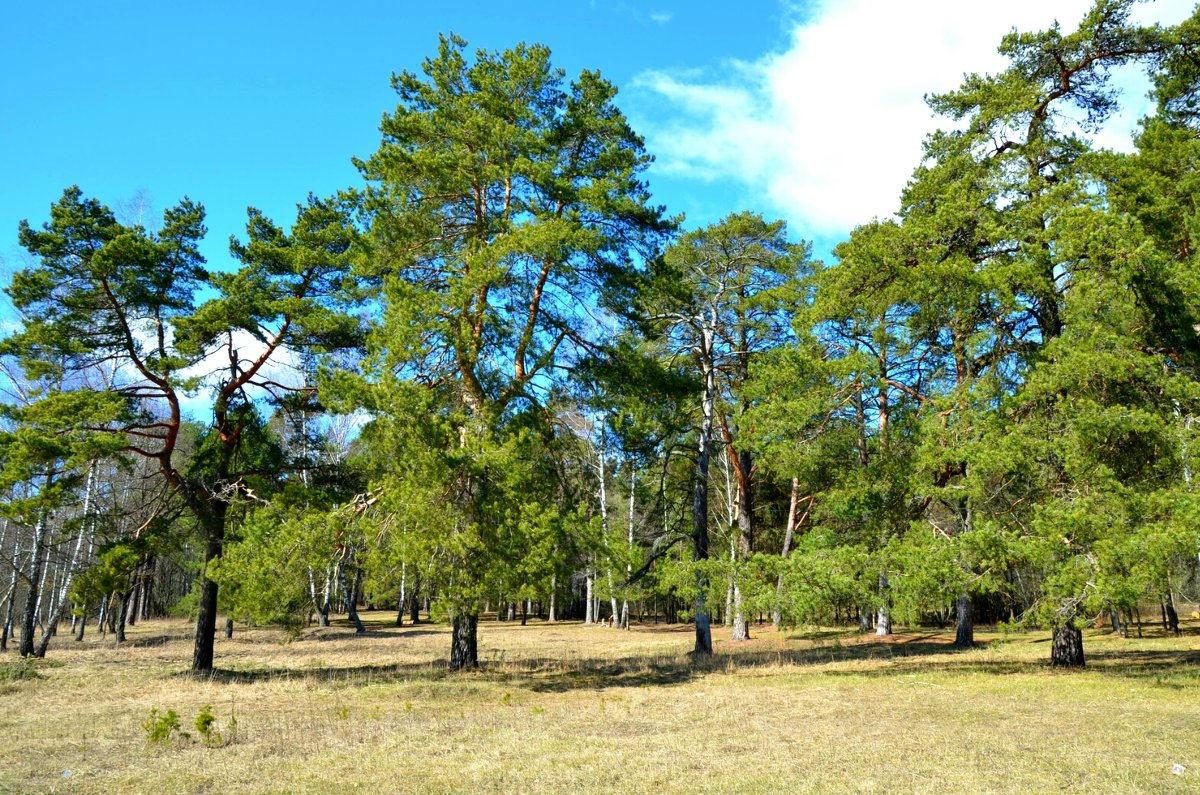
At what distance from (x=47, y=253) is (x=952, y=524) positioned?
2260 centimetres

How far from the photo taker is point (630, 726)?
9344 millimetres

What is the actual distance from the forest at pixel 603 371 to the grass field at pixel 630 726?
1.43 m

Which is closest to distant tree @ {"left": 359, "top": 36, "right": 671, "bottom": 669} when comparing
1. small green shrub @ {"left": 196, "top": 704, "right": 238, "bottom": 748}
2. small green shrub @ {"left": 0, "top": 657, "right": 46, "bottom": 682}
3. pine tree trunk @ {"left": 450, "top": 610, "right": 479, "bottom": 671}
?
pine tree trunk @ {"left": 450, "top": 610, "right": 479, "bottom": 671}

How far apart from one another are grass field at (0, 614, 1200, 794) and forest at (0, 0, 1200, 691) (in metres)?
1.43

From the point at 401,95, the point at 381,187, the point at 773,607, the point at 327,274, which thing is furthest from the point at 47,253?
the point at 773,607

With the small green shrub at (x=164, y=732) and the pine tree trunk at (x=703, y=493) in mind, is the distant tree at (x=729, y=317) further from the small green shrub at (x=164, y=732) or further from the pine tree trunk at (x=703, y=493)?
the small green shrub at (x=164, y=732)

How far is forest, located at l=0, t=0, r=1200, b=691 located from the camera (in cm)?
1182

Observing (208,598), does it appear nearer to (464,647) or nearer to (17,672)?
(17,672)

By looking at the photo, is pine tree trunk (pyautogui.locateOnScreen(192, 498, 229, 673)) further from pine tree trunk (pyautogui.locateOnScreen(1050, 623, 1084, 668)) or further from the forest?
pine tree trunk (pyautogui.locateOnScreen(1050, 623, 1084, 668))

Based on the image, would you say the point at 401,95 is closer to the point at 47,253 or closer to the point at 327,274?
the point at 327,274

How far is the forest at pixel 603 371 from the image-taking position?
11820 mm

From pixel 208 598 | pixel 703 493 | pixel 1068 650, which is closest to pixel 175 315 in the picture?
pixel 208 598

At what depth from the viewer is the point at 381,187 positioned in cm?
1509

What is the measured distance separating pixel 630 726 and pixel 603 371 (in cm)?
746
